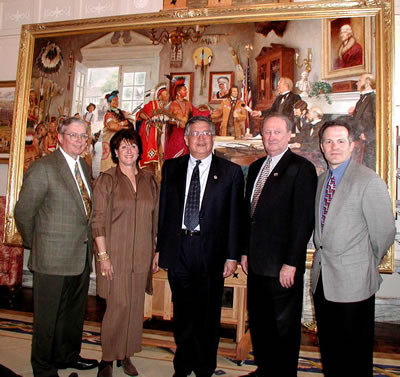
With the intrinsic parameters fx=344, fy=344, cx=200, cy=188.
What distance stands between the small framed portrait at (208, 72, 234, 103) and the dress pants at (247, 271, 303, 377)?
2.05 meters

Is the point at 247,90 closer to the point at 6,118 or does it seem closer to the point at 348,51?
the point at 348,51

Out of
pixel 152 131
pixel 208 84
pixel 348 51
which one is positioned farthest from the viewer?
pixel 152 131

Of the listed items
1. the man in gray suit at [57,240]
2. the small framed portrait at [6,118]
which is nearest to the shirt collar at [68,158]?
the man in gray suit at [57,240]

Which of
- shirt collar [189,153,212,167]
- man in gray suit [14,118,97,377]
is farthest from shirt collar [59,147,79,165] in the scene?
shirt collar [189,153,212,167]

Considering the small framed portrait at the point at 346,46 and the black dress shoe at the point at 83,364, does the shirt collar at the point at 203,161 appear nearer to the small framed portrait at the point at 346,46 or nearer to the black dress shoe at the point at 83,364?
the small framed portrait at the point at 346,46

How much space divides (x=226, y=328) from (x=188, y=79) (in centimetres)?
281

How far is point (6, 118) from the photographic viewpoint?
15.1 feet

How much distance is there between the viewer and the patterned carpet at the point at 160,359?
284 centimetres

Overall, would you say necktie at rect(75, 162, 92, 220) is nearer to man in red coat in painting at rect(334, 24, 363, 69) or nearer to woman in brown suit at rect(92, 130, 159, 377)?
woman in brown suit at rect(92, 130, 159, 377)

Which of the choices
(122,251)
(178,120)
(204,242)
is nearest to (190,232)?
(204,242)

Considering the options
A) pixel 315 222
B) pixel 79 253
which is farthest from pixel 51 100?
pixel 315 222

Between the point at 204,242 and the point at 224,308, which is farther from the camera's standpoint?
the point at 224,308

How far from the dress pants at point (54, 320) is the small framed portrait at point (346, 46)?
3.00m

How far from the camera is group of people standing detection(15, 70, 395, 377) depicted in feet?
7.04
